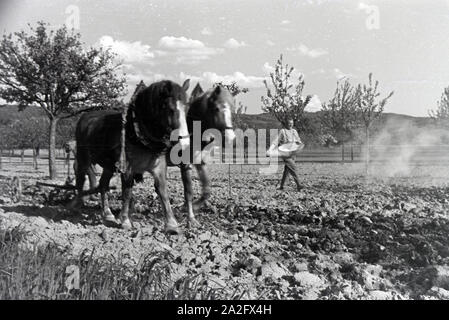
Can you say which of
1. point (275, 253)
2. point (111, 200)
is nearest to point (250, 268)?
point (275, 253)

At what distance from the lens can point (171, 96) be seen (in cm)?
440

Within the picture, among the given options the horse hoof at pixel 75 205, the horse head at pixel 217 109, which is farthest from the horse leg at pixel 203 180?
the horse hoof at pixel 75 205

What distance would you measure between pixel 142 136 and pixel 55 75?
1344 millimetres

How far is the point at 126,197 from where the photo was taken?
540cm

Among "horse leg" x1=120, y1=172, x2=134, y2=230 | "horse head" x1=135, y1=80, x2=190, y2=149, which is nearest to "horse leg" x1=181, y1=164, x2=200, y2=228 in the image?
"horse leg" x1=120, y1=172, x2=134, y2=230

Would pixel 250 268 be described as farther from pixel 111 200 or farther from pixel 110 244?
pixel 111 200

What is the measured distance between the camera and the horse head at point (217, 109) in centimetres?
496

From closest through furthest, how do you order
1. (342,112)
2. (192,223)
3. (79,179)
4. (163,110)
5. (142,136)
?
(163,110)
(142,136)
(192,223)
(79,179)
(342,112)

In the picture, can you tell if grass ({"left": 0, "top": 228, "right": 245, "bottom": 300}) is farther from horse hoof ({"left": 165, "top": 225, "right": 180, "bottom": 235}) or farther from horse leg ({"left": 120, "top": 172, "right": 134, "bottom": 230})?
horse leg ({"left": 120, "top": 172, "right": 134, "bottom": 230})

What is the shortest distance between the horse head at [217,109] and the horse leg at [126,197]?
111 cm

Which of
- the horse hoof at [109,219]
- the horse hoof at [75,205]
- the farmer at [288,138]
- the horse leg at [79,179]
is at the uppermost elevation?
the farmer at [288,138]

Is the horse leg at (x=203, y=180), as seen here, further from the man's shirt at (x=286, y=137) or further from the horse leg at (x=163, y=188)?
the man's shirt at (x=286, y=137)

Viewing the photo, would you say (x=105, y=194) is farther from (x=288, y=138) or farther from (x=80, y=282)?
(x=288, y=138)

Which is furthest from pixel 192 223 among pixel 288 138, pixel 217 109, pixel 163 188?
pixel 288 138
